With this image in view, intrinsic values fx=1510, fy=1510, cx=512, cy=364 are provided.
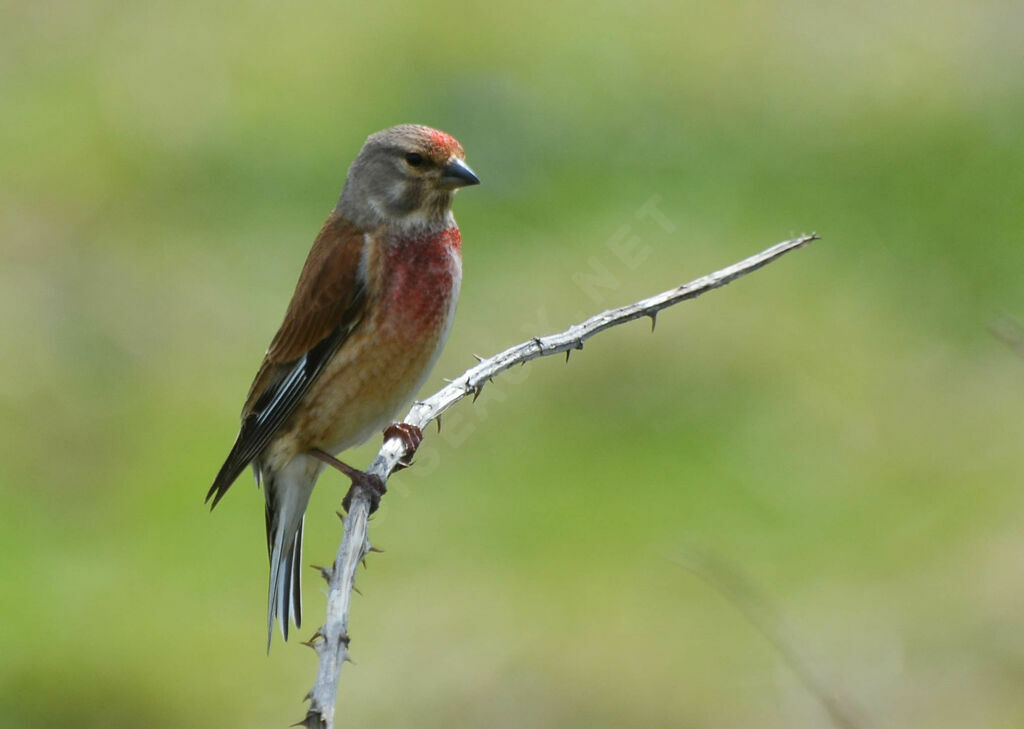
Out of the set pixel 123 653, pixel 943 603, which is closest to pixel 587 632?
pixel 943 603

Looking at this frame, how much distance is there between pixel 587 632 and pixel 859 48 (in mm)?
6897

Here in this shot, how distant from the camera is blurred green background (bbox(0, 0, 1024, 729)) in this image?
23.0 feet

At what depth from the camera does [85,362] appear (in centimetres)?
957

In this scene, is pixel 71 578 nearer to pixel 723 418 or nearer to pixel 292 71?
pixel 723 418

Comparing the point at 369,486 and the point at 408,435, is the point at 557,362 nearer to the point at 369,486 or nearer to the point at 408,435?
the point at 408,435

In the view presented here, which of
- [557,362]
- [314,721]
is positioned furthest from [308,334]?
[557,362]

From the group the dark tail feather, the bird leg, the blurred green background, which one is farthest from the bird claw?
the blurred green background

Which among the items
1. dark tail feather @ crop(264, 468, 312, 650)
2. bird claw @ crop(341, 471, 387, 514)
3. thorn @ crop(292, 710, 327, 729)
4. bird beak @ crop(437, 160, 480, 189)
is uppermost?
bird beak @ crop(437, 160, 480, 189)

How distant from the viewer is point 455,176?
4699mm

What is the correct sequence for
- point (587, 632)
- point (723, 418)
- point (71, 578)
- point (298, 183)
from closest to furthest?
1. point (587, 632)
2. point (71, 578)
3. point (723, 418)
4. point (298, 183)

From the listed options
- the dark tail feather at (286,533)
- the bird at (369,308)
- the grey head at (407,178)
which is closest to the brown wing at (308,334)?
the bird at (369,308)

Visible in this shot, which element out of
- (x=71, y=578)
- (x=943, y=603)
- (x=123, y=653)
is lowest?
(x=943, y=603)

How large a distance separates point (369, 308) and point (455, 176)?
499 mm

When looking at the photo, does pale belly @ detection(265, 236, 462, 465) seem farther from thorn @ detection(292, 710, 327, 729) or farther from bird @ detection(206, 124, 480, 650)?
thorn @ detection(292, 710, 327, 729)
